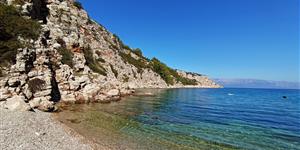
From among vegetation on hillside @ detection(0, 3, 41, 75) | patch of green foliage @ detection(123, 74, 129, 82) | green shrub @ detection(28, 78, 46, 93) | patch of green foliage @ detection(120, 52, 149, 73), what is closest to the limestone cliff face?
green shrub @ detection(28, 78, 46, 93)

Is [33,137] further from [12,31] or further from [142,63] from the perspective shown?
[142,63]

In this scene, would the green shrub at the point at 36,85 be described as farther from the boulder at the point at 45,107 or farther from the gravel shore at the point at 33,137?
the gravel shore at the point at 33,137

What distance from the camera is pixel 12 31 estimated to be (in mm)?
38062

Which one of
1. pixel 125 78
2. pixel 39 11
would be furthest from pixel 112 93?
pixel 125 78

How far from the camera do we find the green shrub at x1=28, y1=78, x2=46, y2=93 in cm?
3407

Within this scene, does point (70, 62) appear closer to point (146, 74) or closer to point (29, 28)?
point (29, 28)

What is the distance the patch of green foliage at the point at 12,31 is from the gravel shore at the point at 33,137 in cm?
1552

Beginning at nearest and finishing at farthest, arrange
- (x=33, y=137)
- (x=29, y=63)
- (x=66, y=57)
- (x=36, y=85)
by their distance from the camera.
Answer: (x=33, y=137)
(x=36, y=85)
(x=29, y=63)
(x=66, y=57)

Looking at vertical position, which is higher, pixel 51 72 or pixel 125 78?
pixel 125 78

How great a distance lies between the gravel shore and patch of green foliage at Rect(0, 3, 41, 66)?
15519 mm

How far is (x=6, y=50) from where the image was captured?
113ft

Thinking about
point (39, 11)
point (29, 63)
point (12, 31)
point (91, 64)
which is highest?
point (39, 11)

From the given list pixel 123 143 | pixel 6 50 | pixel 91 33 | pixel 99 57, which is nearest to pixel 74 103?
pixel 6 50

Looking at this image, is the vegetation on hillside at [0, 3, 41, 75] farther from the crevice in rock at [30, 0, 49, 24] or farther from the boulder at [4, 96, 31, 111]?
the boulder at [4, 96, 31, 111]
